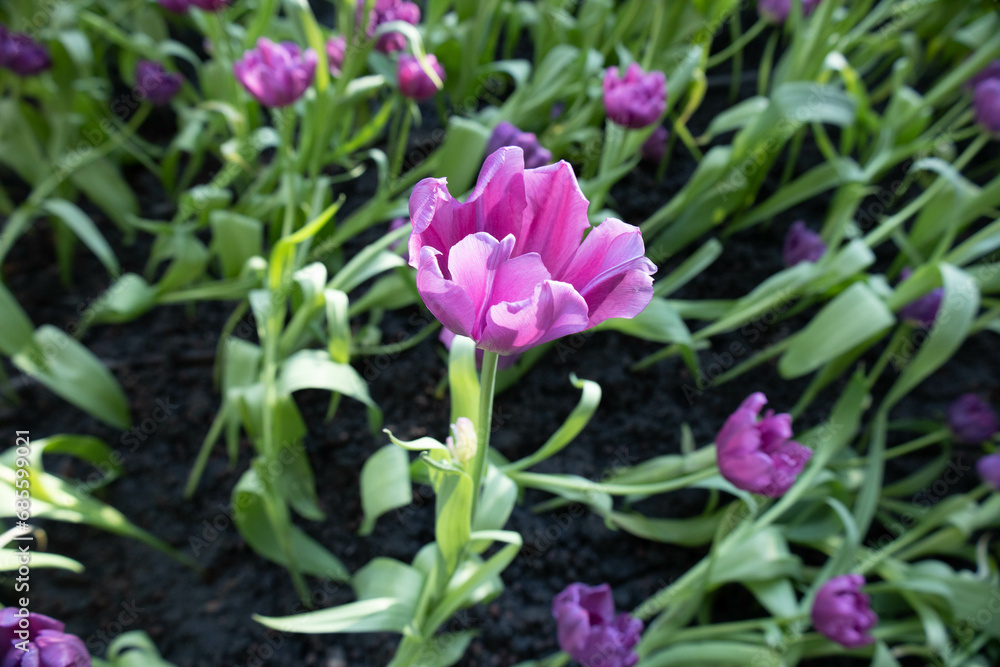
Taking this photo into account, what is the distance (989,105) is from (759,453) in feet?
3.35

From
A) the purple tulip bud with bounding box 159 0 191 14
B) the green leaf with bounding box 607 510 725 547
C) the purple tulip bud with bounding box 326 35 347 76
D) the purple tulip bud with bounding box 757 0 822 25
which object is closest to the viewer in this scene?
the green leaf with bounding box 607 510 725 547

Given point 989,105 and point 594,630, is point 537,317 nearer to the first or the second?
point 594,630

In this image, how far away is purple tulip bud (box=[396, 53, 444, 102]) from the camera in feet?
3.90

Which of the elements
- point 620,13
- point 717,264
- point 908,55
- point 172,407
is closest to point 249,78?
point 172,407

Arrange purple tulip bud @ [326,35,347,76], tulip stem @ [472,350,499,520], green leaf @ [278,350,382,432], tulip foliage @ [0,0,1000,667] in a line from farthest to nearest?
purple tulip bud @ [326,35,347,76]
green leaf @ [278,350,382,432]
tulip foliage @ [0,0,1000,667]
tulip stem @ [472,350,499,520]

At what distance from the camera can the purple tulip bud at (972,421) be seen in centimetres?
129

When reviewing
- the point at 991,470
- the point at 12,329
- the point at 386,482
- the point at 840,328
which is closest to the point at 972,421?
the point at 991,470

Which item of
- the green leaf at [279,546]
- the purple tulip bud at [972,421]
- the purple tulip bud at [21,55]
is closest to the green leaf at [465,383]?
the green leaf at [279,546]

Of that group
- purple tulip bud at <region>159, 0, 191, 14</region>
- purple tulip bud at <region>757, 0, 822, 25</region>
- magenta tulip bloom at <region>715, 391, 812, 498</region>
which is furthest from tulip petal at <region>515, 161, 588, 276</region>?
purple tulip bud at <region>757, 0, 822, 25</region>

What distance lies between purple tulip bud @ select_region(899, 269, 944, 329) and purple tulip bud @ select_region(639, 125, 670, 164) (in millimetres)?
576

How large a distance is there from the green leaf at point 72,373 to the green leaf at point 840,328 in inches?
45.7

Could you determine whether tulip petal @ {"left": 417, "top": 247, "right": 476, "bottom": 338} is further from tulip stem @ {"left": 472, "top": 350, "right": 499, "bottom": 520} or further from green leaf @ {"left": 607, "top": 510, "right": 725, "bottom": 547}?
green leaf @ {"left": 607, "top": 510, "right": 725, "bottom": 547}

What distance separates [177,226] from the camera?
4.33 ft

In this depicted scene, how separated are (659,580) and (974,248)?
0.81 metres
